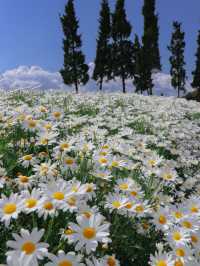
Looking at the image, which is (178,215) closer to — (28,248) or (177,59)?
(28,248)

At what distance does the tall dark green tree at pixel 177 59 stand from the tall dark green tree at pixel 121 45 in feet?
22.9

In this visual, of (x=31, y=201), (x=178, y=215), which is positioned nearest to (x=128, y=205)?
(x=178, y=215)

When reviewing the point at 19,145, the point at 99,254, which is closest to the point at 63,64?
the point at 19,145

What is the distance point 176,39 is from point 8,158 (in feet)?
127

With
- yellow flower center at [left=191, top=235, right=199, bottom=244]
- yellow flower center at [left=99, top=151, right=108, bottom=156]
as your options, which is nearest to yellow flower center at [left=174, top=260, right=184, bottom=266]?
yellow flower center at [left=191, top=235, right=199, bottom=244]

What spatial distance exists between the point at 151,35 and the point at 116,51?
4.33 metres

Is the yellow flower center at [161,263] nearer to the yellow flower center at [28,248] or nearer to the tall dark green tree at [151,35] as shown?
the yellow flower center at [28,248]

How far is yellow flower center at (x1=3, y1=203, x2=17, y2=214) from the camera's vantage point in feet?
6.74

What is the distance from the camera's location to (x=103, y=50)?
35.6m

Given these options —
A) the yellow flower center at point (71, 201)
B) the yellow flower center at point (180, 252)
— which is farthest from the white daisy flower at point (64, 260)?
the yellow flower center at point (180, 252)

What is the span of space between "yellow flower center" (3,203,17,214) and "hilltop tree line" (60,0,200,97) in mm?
31859

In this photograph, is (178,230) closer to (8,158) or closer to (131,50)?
(8,158)

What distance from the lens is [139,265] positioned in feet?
8.36

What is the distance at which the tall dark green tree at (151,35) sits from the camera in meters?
35.5
